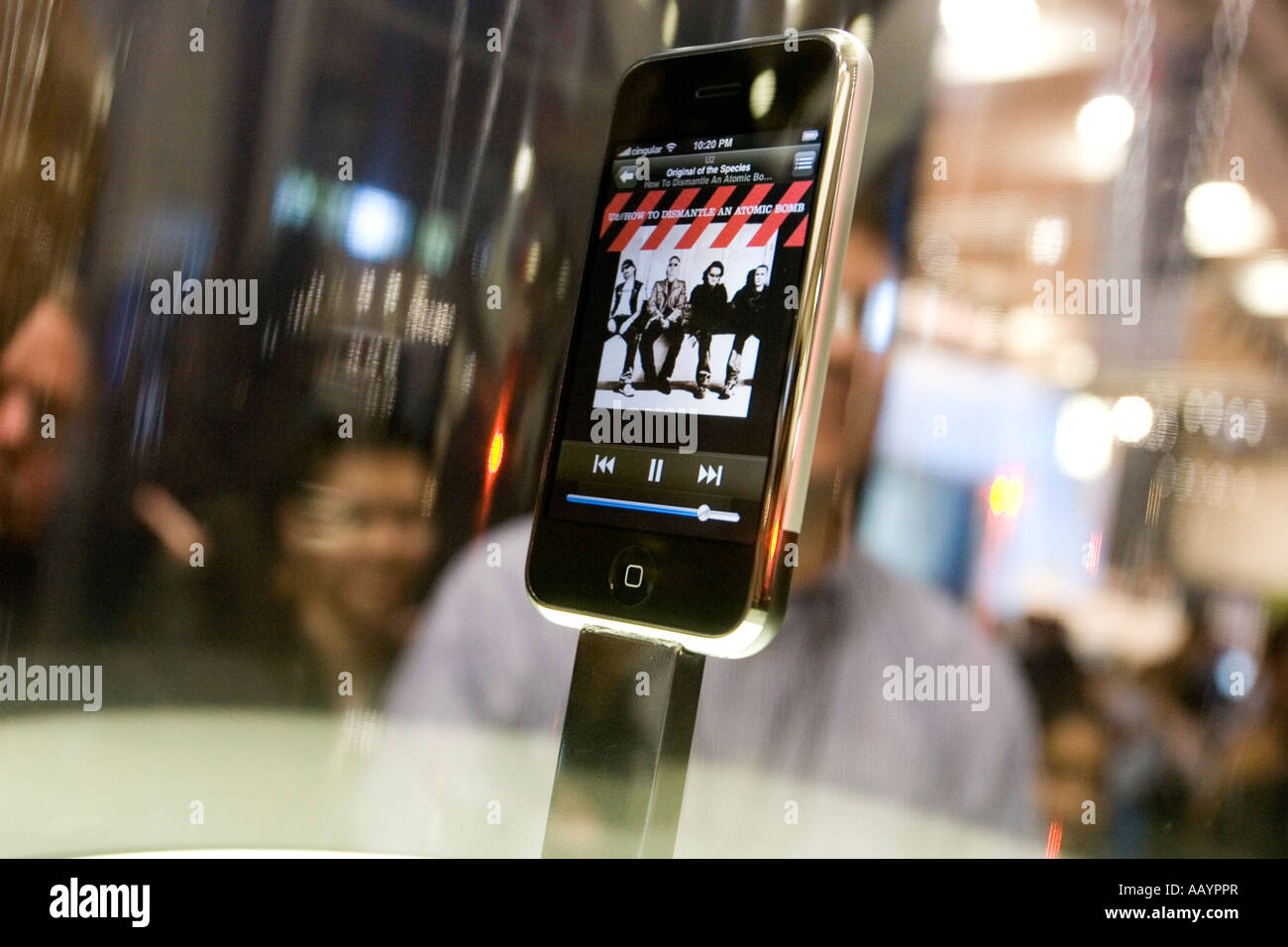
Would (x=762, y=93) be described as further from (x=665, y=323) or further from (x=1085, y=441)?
(x=1085, y=441)

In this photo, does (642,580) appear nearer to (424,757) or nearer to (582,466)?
(582,466)

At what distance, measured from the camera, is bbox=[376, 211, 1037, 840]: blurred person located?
439 mm

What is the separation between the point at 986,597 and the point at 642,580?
19 centimetres

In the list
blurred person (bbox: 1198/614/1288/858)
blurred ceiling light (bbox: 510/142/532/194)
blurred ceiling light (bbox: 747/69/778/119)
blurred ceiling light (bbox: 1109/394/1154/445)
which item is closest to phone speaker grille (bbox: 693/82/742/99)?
blurred ceiling light (bbox: 747/69/778/119)

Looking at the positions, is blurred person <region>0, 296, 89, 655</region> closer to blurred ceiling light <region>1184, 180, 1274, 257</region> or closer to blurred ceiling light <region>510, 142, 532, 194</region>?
blurred ceiling light <region>510, 142, 532, 194</region>

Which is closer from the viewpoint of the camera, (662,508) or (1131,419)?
(662,508)

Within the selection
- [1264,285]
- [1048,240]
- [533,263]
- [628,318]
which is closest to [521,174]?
[533,263]

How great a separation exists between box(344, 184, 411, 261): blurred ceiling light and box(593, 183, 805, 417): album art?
13 cm

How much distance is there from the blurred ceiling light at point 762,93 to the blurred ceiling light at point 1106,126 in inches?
6.9

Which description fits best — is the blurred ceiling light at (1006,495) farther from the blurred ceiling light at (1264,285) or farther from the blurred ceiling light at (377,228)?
the blurred ceiling light at (377,228)

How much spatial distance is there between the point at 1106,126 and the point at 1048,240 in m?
0.06

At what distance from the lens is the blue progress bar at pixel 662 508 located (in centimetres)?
31

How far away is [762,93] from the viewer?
1.13 feet

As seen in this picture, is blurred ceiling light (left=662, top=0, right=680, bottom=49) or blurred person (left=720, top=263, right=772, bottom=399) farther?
blurred ceiling light (left=662, top=0, right=680, bottom=49)
